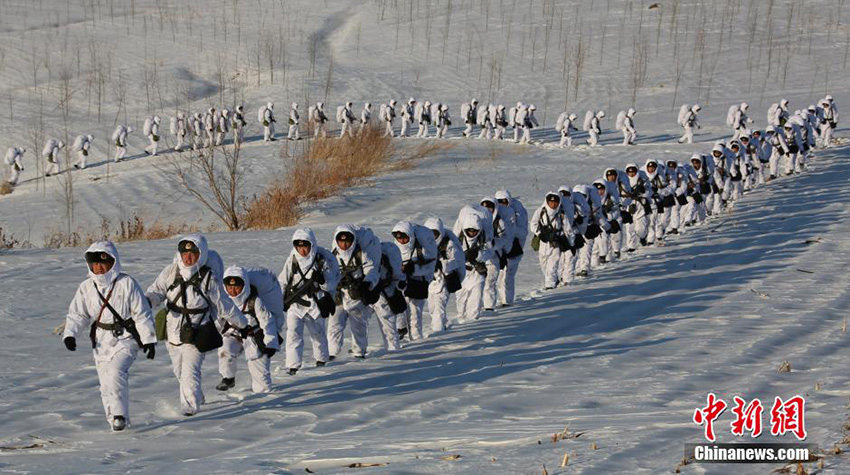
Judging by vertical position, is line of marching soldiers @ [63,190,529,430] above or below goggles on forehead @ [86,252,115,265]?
below

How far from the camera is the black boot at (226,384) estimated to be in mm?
11758

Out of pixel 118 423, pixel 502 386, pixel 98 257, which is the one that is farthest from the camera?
pixel 502 386

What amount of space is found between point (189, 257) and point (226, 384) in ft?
5.48

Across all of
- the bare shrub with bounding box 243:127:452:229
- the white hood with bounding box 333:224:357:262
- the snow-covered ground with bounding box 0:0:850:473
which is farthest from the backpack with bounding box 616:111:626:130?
the white hood with bounding box 333:224:357:262

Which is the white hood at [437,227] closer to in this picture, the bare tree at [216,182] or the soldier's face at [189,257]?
the soldier's face at [189,257]

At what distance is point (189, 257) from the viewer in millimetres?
10680

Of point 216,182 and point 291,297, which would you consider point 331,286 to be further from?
point 216,182

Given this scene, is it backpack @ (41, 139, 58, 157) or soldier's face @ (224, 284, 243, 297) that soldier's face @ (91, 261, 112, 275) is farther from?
backpack @ (41, 139, 58, 157)

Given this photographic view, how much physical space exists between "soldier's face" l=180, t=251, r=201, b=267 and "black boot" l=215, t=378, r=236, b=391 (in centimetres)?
154

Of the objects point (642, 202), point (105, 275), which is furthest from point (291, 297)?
point (642, 202)

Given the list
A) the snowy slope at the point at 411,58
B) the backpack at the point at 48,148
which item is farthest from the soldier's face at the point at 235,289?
the snowy slope at the point at 411,58

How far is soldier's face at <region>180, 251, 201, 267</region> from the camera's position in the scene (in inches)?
420

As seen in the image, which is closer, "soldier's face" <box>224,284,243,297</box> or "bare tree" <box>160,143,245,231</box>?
"soldier's face" <box>224,284,243,297</box>

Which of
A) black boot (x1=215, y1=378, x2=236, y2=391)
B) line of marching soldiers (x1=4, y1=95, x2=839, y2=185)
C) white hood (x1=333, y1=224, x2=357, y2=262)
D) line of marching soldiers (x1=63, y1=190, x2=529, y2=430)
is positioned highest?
line of marching soldiers (x1=4, y1=95, x2=839, y2=185)
